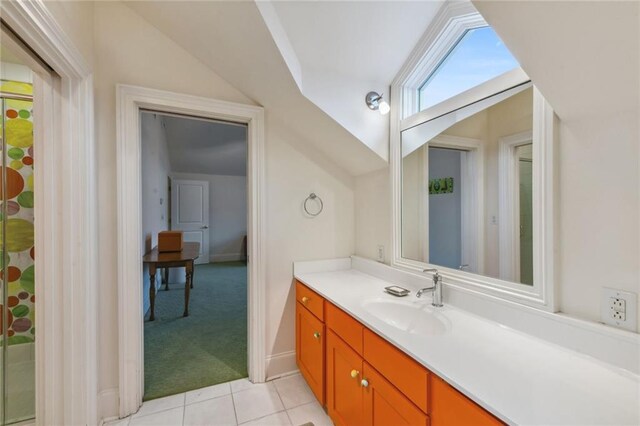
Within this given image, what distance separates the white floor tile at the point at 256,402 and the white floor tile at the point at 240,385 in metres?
0.03

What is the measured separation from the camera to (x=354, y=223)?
91.1 inches

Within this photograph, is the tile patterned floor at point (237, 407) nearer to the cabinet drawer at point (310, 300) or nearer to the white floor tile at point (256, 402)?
the white floor tile at point (256, 402)

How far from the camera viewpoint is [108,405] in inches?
64.5

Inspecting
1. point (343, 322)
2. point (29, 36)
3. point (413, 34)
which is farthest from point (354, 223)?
point (29, 36)

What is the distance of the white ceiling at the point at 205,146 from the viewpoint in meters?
4.64

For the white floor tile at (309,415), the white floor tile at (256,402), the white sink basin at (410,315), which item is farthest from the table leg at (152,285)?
the white sink basin at (410,315)

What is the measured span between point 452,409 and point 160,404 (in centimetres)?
189

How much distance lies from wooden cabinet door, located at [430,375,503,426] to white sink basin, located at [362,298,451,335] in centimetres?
43

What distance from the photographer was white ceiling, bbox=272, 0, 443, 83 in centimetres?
142

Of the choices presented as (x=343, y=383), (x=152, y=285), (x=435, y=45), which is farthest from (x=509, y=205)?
(x=152, y=285)

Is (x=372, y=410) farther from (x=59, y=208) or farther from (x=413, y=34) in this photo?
(x=413, y=34)

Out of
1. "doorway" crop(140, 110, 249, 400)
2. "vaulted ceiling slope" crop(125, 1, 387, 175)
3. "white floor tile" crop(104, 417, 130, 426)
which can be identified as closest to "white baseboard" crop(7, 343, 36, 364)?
"white floor tile" crop(104, 417, 130, 426)

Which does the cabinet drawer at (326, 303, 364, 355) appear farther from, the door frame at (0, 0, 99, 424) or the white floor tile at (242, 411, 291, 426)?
the door frame at (0, 0, 99, 424)

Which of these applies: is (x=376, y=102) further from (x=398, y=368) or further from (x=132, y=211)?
(x=132, y=211)
